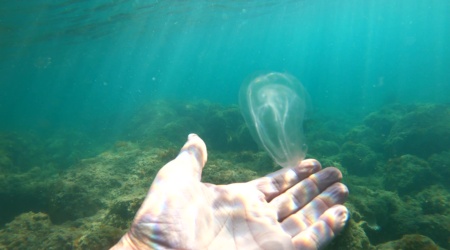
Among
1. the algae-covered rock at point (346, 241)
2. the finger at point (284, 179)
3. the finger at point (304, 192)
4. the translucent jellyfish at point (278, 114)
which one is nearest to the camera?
the algae-covered rock at point (346, 241)

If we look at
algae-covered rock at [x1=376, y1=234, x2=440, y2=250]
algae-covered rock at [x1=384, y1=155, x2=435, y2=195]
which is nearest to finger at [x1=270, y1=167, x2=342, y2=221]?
algae-covered rock at [x1=376, y1=234, x2=440, y2=250]

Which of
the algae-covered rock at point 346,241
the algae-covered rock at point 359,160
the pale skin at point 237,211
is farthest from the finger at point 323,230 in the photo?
the algae-covered rock at point 359,160

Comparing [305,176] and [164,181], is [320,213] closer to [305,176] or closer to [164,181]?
[305,176]

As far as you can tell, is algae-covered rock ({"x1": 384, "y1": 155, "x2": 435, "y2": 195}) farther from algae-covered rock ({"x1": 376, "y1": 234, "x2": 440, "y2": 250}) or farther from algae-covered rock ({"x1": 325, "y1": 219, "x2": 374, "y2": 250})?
algae-covered rock ({"x1": 325, "y1": 219, "x2": 374, "y2": 250})

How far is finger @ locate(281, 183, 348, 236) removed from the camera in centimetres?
316

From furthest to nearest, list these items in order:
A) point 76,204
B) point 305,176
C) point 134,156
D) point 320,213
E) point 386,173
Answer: point 134,156, point 386,173, point 76,204, point 305,176, point 320,213

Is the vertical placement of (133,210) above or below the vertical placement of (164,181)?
below

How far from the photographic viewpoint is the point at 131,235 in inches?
96.0

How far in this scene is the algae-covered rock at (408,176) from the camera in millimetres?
8891

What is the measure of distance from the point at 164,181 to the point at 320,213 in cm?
196

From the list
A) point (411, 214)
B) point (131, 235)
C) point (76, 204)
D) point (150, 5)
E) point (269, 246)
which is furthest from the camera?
point (150, 5)

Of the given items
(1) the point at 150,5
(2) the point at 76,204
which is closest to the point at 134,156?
(2) the point at 76,204

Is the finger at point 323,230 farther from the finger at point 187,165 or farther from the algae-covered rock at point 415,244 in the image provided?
the algae-covered rock at point 415,244

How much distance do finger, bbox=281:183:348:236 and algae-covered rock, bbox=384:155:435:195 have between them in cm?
713
